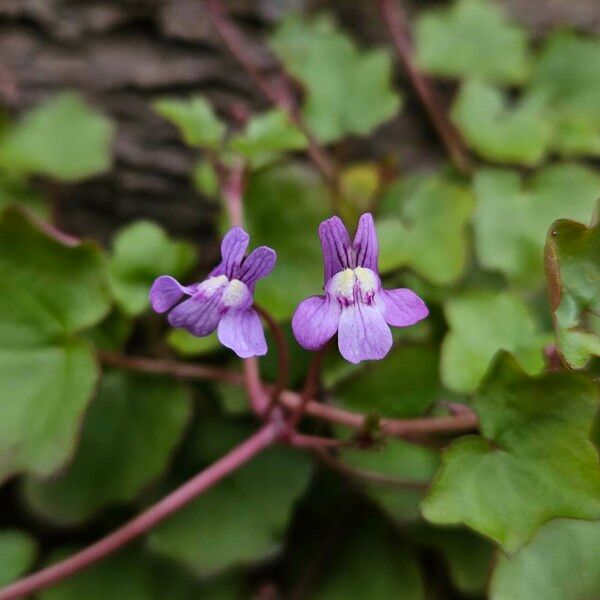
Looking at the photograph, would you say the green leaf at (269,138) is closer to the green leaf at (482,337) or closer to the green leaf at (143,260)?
the green leaf at (143,260)

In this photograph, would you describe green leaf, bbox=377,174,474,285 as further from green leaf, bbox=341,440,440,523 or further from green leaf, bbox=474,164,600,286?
green leaf, bbox=341,440,440,523

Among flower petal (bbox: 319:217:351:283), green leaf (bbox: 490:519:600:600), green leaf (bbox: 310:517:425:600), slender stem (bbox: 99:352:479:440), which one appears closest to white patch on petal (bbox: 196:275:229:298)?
flower petal (bbox: 319:217:351:283)

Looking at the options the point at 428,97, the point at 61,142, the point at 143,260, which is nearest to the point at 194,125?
the point at 143,260

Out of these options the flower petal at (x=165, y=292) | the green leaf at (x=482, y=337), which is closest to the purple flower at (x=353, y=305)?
the flower petal at (x=165, y=292)

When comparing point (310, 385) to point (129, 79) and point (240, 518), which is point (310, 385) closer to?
point (240, 518)

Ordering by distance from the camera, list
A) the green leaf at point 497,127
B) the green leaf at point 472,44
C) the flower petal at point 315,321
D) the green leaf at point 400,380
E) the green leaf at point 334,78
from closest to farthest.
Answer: the flower petal at point 315,321 < the green leaf at point 400,380 < the green leaf at point 497,127 < the green leaf at point 334,78 < the green leaf at point 472,44

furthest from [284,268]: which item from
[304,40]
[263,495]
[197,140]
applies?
[304,40]
